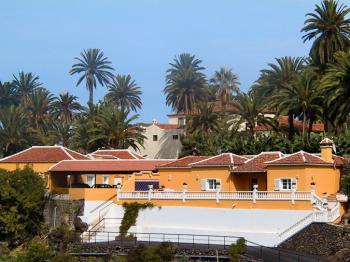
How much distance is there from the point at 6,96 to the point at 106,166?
54396 millimetres

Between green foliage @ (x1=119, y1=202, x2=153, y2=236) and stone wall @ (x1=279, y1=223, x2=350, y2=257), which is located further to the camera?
green foliage @ (x1=119, y1=202, x2=153, y2=236)

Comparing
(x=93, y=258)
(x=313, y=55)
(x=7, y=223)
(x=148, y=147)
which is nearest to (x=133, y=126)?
(x=148, y=147)

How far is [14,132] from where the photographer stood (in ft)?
288

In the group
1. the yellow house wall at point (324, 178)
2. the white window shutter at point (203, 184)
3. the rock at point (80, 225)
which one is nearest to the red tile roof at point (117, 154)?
the rock at point (80, 225)

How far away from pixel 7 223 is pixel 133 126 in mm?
28942

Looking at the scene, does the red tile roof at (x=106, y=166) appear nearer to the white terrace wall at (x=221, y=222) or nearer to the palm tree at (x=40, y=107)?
the white terrace wall at (x=221, y=222)

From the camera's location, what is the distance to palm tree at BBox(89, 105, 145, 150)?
262 ft

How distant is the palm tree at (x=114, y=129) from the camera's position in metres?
79.8

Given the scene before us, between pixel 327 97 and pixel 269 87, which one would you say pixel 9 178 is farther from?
pixel 269 87

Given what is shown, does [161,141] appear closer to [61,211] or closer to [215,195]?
[61,211]

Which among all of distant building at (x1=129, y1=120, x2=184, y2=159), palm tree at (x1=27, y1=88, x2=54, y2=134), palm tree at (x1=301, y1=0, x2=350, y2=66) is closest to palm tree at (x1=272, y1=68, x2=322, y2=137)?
palm tree at (x1=301, y1=0, x2=350, y2=66)

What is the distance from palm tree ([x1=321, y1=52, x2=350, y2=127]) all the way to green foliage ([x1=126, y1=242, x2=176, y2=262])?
2101 cm

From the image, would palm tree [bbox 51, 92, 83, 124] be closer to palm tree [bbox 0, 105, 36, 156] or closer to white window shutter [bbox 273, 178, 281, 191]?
palm tree [bbox 0, 105, 36, 156]

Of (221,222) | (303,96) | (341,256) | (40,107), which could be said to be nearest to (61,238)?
(221,222)
